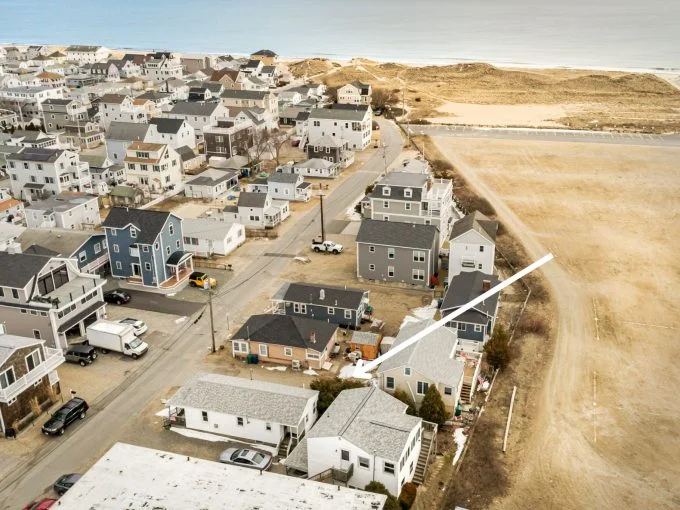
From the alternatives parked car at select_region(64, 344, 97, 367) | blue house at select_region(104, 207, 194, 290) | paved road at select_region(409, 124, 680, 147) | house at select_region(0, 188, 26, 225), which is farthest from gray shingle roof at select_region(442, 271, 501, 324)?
paved road at select_region(409, 124, 680, 147)

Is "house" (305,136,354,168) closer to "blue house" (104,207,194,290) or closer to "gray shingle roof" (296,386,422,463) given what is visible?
"blue house" (104,207,194,290)

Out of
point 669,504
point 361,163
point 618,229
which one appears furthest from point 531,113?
point 669,504

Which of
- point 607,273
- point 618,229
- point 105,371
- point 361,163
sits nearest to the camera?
point 105,371

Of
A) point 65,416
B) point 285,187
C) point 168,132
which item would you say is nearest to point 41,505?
point 65,416

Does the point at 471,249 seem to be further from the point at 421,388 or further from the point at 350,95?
the point at 350,95

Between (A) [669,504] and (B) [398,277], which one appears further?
(B) [398,277]

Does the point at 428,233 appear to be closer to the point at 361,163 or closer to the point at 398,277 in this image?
the point at 398,277

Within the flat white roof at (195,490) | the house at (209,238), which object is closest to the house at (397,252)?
the house at (209,238)
